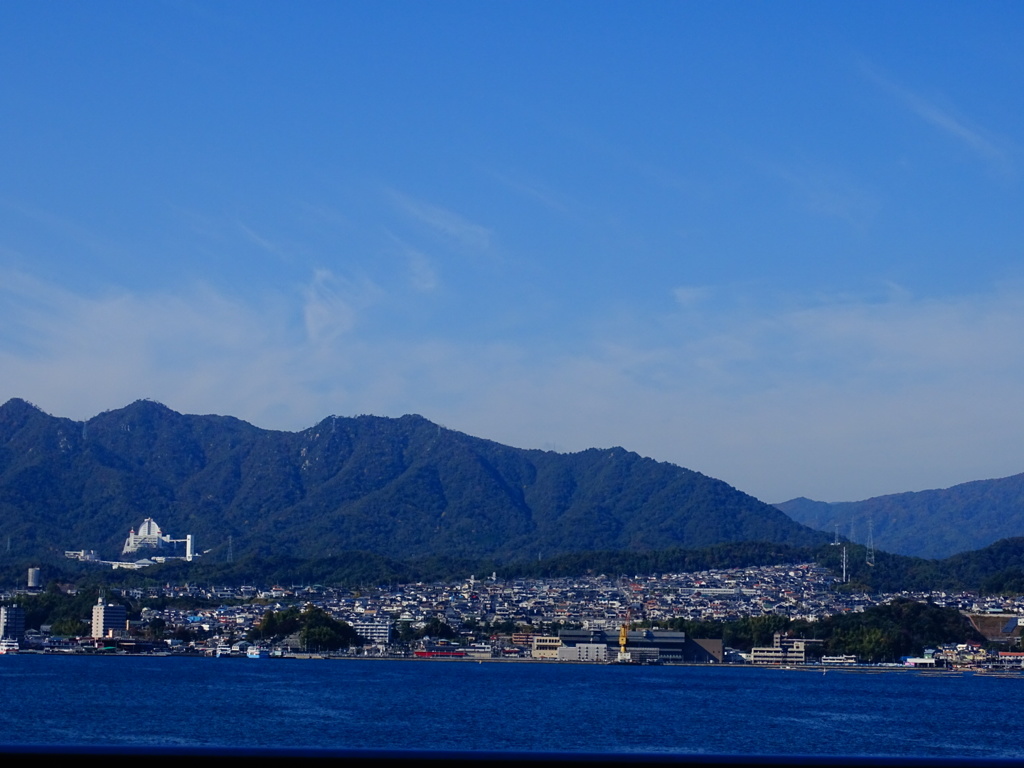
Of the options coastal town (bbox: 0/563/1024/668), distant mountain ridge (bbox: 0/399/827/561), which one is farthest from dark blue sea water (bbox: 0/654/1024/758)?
distant mountain ridge (bbox: 0/399/827/561)

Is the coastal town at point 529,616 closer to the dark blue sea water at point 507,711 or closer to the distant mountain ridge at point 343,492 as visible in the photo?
the dark blue sea water at point 507,711

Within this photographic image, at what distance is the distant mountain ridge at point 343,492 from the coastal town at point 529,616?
3477 centimetres

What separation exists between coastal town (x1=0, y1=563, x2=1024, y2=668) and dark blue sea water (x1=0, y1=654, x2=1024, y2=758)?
39.3 feet

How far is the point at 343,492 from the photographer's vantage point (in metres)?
142

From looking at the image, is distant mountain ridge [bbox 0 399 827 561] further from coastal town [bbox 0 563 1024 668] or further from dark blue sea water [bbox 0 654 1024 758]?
dark blue sea water [bbox 0 654 1024 758]

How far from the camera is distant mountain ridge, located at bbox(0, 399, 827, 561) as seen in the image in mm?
126125

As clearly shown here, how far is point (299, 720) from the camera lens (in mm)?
21234

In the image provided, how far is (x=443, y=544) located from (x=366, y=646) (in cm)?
6955

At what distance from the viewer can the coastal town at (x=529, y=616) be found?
2176 inches

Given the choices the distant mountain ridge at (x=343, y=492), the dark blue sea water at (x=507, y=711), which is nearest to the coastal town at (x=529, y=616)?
the dark blue sea water at (x=507, y=711)

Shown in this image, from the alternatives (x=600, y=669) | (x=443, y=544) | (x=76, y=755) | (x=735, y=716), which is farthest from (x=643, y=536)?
(x=76, y=755)

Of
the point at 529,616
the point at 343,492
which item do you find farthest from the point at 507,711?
the point at 343,492

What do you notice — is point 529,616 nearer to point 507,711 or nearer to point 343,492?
point 507,711

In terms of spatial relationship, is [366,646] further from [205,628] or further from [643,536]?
[643,536]
